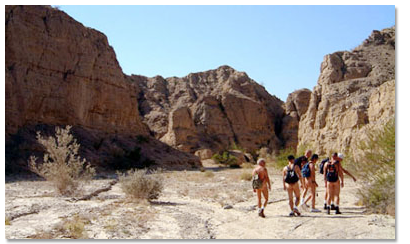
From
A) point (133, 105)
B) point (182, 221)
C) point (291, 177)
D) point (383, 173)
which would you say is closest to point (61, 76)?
point (133, 105)

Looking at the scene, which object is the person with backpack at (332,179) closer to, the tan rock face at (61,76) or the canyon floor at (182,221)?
the canyon floor at (182,221)

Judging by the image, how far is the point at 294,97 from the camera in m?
63.3

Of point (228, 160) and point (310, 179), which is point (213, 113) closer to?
point (228, 160)

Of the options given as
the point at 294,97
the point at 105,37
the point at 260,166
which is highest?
the point at 105,37

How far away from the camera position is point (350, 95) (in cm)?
2442

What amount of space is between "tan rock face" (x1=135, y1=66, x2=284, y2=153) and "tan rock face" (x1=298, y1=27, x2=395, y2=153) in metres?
24.7

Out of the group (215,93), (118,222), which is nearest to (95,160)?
(118,222)

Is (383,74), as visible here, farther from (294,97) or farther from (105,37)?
(294,97)

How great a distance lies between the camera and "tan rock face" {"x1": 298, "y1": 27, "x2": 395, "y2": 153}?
20778mm

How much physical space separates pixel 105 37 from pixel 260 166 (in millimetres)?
39785

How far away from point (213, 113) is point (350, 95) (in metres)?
36.8

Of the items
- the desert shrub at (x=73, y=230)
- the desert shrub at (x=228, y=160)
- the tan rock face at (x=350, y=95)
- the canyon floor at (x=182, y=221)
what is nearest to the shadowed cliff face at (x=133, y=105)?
the tan rock face at (x=350, y=95)

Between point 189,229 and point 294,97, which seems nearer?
point 189,229

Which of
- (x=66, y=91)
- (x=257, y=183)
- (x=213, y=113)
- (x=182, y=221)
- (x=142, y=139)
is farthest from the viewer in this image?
(x=213, y=113)
